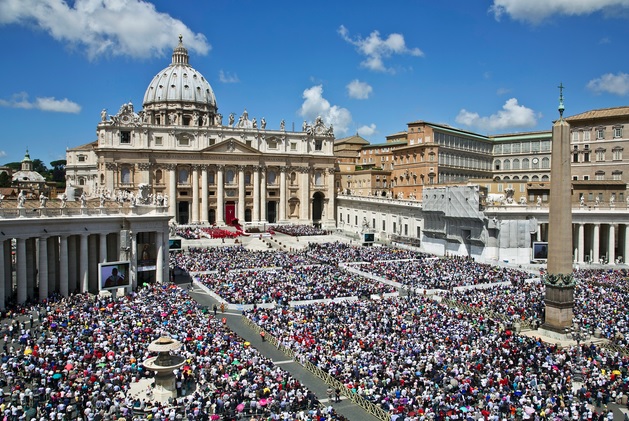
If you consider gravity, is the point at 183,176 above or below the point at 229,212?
above

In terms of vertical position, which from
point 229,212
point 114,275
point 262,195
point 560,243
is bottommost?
point 114,275

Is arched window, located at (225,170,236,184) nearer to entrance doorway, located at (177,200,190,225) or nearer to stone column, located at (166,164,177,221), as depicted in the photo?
entrance doorway, located at (177,200,190,225)

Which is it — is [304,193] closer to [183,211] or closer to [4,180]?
[183,211]

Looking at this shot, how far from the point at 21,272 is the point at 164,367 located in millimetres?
17832

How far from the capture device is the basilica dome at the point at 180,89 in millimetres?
112156

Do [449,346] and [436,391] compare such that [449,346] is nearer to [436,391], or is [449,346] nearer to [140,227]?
[436,391]

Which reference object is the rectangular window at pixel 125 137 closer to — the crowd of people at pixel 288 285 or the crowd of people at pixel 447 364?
the crowd of people at pixel 288 285

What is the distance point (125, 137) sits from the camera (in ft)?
277

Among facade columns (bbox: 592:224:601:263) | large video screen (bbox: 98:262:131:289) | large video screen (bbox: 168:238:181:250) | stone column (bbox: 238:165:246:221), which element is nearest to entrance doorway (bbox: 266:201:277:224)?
stone column (bbox: 238:165:246:221)

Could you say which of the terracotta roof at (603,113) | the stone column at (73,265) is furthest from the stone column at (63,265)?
the terracotta roof at (603,113)

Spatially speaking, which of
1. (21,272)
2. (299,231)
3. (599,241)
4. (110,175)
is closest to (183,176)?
(110,175)

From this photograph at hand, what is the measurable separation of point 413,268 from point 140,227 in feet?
73.6

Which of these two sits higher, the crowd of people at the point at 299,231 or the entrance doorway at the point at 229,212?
the entrance doorway at the point at 229,212

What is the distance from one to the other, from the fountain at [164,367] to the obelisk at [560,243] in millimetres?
18942
